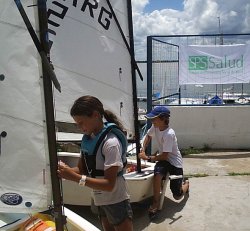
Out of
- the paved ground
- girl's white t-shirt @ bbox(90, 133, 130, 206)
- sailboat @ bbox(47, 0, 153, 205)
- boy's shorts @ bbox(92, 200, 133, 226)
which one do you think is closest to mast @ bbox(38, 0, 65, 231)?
girl's white t-shirt @ bbox(90, 133, 130, 206)

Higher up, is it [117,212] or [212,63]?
[212,63]

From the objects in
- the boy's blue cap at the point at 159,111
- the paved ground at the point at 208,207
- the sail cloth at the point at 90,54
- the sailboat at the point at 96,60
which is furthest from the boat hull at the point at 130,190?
the boy's blue cap at the point at 159,111

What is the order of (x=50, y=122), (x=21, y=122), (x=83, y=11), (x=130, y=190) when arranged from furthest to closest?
(x=130, y=190) < (x=83, y=11) < (x=21, y=122) < (x=50, y=122)

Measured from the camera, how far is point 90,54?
448 cm

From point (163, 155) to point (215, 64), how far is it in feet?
14.8

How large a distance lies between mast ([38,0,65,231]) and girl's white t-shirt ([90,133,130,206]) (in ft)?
1.16

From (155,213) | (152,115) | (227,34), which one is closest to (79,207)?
(155,213)

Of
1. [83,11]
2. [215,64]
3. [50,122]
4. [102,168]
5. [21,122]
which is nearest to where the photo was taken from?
[50,122]

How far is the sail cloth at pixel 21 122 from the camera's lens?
237 cm

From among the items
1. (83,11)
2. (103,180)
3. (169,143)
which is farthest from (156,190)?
(103,180)

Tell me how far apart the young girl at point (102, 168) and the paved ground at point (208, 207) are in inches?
76.8

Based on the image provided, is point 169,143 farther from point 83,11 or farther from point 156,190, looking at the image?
point 83,11

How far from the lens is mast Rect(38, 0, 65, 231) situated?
6.98 feet

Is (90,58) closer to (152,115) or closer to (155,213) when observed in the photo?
(152,115)
